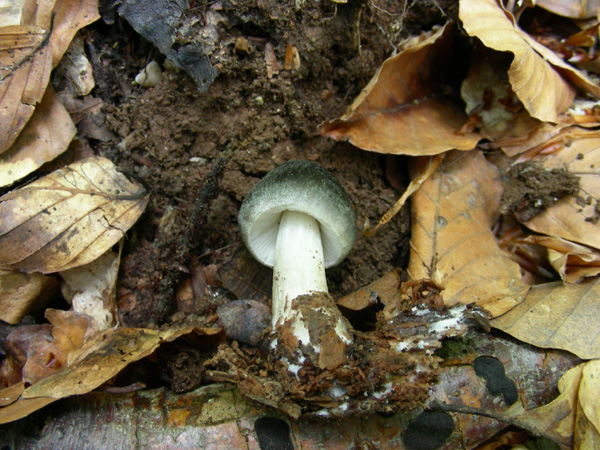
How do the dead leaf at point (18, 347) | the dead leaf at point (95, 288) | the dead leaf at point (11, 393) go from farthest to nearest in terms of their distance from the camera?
the dead leaf at point (95, 288), the dead leaf at point (18, 347), the dead leaf at point (11, 393)

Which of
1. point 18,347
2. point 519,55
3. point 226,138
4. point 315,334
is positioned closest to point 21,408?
point 18,347

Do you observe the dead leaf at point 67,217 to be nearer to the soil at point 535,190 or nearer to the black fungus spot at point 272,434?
the black fungus spot at point 272,434

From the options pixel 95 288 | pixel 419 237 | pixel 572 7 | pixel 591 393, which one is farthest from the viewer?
pixel 572 7

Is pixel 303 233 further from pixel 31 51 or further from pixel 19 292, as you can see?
pixel 31 51

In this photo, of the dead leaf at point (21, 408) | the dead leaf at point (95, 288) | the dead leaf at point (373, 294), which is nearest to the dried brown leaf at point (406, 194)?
the dead leaf at point (373, 294)

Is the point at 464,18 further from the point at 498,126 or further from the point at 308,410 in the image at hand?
the point at 308,410

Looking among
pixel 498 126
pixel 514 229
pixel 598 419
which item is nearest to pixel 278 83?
pixel 498 126

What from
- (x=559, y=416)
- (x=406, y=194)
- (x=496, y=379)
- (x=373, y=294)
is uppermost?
(x=406, y=194)
